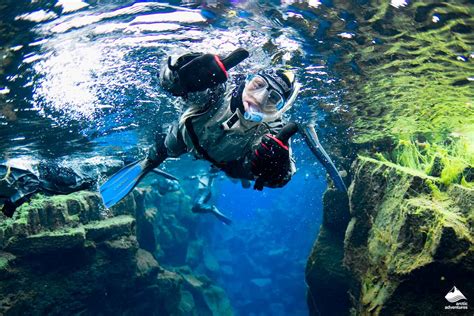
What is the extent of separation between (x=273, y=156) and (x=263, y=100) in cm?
82

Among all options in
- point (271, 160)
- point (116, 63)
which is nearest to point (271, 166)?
point (271, 160)

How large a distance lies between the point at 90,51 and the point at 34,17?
5.19 ft

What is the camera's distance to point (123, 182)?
5.53 metres

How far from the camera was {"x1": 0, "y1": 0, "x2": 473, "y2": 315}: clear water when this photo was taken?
5.86 metres

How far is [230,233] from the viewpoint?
145 ft

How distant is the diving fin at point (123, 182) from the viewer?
5.39 metres

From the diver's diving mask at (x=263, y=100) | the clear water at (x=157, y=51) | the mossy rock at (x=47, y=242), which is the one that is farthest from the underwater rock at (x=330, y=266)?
the mossy rock at (x=47, y=242)

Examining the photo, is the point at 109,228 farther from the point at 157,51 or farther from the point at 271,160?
the point at 271,160

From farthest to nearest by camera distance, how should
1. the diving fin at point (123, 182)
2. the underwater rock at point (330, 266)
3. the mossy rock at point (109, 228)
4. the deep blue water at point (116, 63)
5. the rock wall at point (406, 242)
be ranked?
the mossy rock at point (109, 228) < the underwater rock at point (330, 266) < the deep blue water at point (116, 63) < the rock wall at point (406, 242) < the diving fin at point (123, 182)

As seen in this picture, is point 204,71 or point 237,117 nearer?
point 204,71

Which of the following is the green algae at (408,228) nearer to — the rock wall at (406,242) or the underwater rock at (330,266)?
the rock wall at (406,242)

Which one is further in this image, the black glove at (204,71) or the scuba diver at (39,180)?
the scuba diver at (39,180)

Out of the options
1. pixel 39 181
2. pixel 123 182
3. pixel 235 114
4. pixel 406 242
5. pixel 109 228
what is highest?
pixel 235 114

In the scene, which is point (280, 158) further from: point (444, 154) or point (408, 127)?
point (408, 127)
